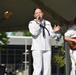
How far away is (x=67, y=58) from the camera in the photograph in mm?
9633

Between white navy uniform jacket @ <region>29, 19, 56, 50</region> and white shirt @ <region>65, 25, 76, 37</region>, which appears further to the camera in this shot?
white shirt @ <region>65, 25, 76, 37</region>

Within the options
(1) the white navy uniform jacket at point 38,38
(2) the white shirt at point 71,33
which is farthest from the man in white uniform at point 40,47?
(2) the white shirt at point 71,33

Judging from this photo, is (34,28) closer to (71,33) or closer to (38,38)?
(38,38)

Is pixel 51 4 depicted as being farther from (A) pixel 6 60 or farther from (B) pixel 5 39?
(A) pixel 6 60

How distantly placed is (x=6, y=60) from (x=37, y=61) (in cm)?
2334

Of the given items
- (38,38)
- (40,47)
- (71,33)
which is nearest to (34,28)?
(38,38)

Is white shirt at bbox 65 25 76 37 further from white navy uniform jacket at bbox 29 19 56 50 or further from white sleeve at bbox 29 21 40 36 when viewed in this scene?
white sleeve at bbox 29 21 40 36

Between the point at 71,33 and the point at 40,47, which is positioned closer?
the point at 40,47

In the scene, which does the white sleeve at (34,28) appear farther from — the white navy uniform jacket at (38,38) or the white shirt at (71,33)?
the white shirt at (71,33)

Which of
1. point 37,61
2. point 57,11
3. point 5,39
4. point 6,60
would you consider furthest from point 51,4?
point 6,60

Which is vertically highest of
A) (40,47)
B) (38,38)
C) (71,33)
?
(71,33)

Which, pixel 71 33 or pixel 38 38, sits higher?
pixel 71 33

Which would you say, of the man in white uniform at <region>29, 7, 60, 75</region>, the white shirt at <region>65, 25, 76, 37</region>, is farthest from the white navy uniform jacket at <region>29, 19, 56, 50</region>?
the white shirt at <region>65, 25, 76, 37</region>

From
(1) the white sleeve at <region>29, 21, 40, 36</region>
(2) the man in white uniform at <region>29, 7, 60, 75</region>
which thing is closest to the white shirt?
(2) the man in white uniform at <region>29, 7, 60, 75</region>
